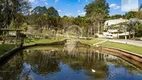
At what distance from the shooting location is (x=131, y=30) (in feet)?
252

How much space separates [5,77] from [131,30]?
64.7m

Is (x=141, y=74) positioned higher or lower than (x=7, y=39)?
lower

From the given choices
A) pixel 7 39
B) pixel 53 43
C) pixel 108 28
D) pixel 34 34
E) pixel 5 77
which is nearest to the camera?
pixel 5 77

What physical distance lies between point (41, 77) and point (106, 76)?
6609mm

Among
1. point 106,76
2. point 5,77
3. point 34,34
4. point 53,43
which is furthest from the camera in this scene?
point 34,34

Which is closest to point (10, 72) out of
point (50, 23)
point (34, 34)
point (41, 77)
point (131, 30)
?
point (41, 77)

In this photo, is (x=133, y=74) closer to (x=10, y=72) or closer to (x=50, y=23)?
(x=10, y=72)

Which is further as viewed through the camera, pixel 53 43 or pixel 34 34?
pixel 34 34

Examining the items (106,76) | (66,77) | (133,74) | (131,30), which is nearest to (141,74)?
(133,74)

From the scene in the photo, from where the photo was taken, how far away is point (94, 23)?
9750cm

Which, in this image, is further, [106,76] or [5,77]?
[106,76]

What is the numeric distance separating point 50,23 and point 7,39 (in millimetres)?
56408

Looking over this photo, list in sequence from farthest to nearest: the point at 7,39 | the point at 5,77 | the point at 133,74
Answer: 1. the point at 7,39
2. the point at 133,74
3. the point at 5,77

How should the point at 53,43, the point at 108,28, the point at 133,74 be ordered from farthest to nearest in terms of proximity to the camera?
1. the point at 108,28
2. the point at 53,43
3. the point at 133,74
